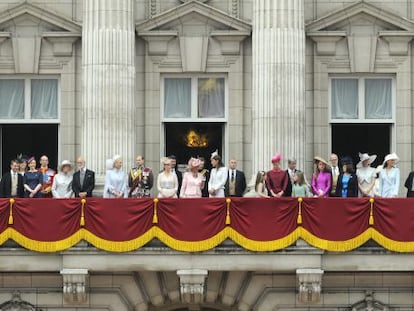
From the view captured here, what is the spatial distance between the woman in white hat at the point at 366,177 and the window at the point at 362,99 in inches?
185

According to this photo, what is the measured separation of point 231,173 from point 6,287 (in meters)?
6.87

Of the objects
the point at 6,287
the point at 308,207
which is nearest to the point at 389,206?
the point at 308,207

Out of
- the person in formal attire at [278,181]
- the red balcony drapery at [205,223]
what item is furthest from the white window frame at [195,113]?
the red balcony drapery at [205,223]

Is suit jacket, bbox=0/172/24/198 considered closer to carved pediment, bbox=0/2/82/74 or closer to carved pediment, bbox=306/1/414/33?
carved pediment, bbox=0/2/82/74

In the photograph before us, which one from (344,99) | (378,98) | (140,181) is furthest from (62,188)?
(378,98)

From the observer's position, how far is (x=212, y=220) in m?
53.1

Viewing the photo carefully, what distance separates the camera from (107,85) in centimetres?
5728

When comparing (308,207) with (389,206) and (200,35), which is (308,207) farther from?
(200,35)

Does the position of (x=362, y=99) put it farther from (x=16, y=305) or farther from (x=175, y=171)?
(x=16, y=305)

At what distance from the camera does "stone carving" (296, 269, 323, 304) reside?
5294 cm

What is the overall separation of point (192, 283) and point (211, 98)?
8.16 metres

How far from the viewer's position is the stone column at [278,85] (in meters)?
57.2

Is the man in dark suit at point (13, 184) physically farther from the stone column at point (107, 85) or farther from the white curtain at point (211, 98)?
the white curtain at point (211, 98)

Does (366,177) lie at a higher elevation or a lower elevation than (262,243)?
higher
